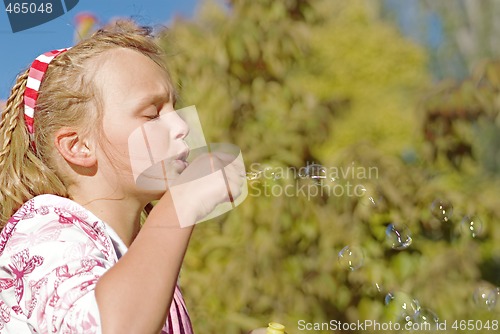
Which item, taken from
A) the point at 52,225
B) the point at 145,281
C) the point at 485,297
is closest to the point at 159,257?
the point at 145,281

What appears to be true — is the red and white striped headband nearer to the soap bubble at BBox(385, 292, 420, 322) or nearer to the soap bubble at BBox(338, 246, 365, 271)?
the soap bubble at BBox(338, 246, 365, 271)

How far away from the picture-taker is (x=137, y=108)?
1077 mm

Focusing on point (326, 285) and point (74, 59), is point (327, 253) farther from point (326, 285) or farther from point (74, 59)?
point (74, 59)

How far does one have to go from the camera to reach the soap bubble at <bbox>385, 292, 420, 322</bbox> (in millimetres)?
2127

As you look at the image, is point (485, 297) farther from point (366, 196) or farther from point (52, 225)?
point (52, 225)

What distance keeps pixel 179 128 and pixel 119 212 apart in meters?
0.14

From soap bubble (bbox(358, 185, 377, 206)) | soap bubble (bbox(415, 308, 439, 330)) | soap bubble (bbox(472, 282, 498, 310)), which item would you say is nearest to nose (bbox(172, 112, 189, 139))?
soap bubble (bbox(358, 185, 377, 206))

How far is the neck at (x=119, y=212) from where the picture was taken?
3.59 ft

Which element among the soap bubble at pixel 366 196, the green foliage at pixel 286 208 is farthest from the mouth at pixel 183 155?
the soap bubble at pixel 366 196

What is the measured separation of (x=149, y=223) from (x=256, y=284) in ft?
4.27

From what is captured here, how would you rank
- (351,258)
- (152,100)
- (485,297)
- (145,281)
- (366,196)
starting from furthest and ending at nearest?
(485,297) → (366,196) → (351,258) → (152,100) → (145,281)

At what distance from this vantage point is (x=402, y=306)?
2154mm

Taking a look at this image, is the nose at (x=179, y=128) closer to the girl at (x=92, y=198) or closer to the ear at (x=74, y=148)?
the girl at (x=92, y=198)

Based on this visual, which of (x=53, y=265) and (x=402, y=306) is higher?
(x=53, y=265)
